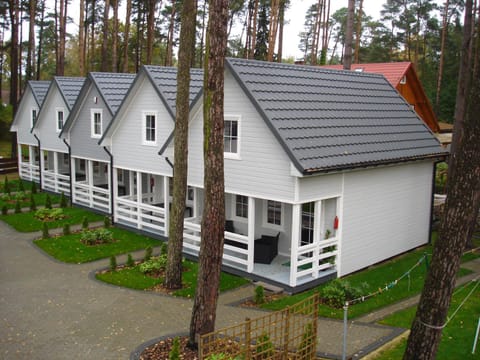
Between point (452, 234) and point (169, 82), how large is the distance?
1333 centimetres

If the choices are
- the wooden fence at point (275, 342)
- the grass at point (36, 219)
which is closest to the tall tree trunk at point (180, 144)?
the wooden fence at point (275, 342)

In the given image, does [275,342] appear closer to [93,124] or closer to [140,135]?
[140,135]

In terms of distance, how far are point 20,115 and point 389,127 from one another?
2416cm

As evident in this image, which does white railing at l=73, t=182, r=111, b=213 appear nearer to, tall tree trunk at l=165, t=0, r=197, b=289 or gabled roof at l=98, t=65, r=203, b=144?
gabled roof at l=98, t=65, r=203, b=144

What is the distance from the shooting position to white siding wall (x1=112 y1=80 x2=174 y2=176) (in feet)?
59.8

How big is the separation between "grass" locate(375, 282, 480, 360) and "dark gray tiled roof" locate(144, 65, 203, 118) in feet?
33.5

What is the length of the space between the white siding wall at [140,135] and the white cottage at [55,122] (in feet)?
22.0

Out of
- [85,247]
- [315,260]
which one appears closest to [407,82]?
[315,260]

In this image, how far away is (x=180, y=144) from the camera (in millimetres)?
13094

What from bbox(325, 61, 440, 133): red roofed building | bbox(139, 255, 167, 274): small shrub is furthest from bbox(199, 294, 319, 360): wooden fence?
bbox(325, 61, 440, 133): red roofed building

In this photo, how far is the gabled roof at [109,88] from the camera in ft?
72.1

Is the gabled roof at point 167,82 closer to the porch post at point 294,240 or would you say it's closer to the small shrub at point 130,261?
the small shrub at point 130,261

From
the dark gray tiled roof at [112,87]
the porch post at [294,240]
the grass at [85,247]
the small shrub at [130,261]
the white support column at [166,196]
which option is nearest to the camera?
the porch post at [294,240]

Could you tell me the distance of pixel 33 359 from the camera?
966cm
